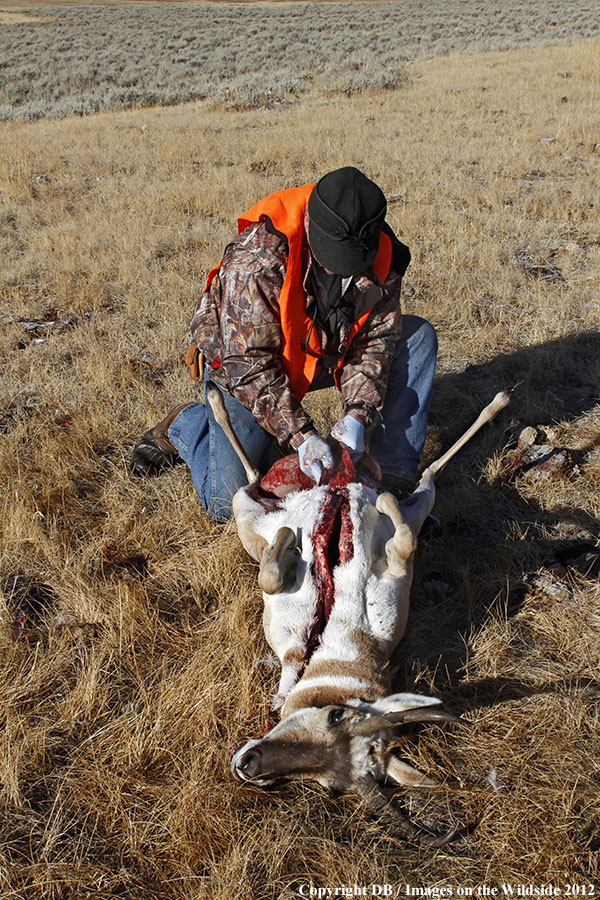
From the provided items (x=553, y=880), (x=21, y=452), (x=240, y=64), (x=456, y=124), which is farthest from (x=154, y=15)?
(x=553, y=880)

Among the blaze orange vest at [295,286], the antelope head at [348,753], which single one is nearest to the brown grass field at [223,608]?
the antelope head at [348,753]

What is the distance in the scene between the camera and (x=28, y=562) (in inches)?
123

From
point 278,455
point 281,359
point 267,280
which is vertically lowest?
point 278,455

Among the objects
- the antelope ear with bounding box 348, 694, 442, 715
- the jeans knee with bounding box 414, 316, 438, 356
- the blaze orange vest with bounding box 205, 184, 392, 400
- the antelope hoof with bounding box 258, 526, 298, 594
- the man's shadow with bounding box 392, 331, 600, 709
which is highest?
the blaze orange vest with bounding box 205, 184, 392, 400

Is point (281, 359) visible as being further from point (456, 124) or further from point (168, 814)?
point (456, 124)

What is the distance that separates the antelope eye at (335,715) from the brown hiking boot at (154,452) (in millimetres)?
2096

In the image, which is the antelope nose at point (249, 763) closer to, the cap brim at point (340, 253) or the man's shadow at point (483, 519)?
the man's shadow at point (483, 519)

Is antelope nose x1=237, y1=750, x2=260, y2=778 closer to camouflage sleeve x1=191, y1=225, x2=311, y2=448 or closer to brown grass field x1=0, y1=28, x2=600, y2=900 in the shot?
brown grass field x1=0, y1=28, x2=600, y2=900

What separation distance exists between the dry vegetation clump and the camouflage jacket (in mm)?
12951

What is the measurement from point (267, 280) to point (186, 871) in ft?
7.88

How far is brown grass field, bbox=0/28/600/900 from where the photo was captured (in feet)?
6.76

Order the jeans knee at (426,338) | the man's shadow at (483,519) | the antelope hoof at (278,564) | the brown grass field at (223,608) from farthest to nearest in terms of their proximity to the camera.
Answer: the jeans knee at (426,338)
the man's shadow at (483,519)
the antelope hoof at (278,564)
the brown grass field at (223,608)

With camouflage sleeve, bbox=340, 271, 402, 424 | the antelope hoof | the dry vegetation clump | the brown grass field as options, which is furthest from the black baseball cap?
the dry vegetation clump

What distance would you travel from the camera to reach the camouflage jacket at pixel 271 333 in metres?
3.19
